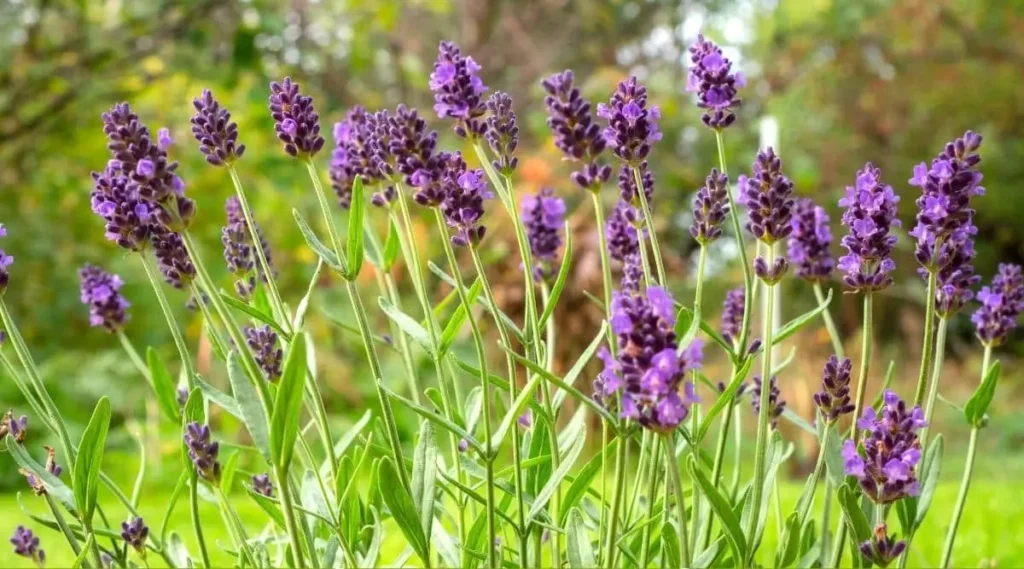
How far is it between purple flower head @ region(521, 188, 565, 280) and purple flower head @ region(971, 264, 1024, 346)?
706mm

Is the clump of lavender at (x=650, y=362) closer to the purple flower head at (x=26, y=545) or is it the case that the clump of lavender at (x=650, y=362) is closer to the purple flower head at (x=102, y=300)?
the purple flower head at (x=102, y=300)

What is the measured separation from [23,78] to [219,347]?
14.5ft

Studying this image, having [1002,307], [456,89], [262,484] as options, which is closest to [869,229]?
[1002,307]

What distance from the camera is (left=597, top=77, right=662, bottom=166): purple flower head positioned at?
46.9 inches

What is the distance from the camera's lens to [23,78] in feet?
16.1

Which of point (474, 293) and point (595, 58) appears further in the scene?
point (595, 58)

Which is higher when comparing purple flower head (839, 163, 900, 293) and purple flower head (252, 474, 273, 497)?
purple flower head (839, 163, 900, 293)

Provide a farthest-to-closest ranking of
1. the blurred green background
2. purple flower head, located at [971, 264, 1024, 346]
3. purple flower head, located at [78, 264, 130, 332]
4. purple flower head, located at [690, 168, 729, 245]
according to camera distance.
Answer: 1. the blurred green background
2. purple flower head, located at [78, 264, 130, 332]
3. purple flower head, located at [971, 264, 1024, 346]
4. purple flower head, located at [690, 168, 729, 245]

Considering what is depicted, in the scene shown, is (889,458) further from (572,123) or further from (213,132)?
(213,132)

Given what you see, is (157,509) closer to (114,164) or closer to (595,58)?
(114,164)

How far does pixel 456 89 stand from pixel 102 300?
2.65 ft

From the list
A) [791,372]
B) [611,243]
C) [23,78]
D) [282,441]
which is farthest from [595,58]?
[282,441]

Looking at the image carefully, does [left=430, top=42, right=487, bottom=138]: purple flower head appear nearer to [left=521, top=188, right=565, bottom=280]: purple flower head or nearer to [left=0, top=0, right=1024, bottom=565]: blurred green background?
[left=521, top=188, right=565, bottom=280]: purple flower head

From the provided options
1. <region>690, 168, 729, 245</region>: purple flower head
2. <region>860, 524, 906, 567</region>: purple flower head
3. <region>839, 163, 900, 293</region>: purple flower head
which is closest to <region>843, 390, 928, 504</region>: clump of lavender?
<region>860, 524, 906, 567</region>: purple flower head
